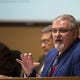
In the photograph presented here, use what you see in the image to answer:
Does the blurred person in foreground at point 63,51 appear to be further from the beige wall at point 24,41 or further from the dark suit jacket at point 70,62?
the beige wall at point 24,41

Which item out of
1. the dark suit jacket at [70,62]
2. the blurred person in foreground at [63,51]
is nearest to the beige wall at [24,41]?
the blurred person in foreground at [63,51]

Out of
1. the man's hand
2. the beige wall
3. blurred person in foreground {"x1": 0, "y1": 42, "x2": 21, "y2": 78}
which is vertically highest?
the man's hand

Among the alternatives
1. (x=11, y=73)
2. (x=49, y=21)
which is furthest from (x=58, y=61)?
(x=49, y=21)

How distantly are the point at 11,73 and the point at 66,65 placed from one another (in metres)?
0.76

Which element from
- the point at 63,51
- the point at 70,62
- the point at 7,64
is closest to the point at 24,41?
the point at 7,64

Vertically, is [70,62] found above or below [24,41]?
above

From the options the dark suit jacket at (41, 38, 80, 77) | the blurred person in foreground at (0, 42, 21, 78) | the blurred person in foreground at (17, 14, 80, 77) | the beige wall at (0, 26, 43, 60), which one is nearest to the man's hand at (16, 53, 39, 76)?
the blurred person in foreground at (17, 14, 80, 77)

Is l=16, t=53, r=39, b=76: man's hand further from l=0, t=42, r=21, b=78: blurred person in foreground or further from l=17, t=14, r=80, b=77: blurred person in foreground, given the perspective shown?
l=0, t=42, r=21, b=78: blurred person in foreground

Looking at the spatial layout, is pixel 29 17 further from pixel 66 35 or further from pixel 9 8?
pixel 66 35

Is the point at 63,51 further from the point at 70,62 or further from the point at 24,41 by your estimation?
the point at 24,41

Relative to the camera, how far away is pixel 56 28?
8.36 ft

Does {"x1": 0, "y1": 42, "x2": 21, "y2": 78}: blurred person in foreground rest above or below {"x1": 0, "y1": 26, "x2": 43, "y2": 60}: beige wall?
above

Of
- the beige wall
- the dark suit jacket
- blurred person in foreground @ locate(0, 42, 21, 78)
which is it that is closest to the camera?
the dark suit jacket

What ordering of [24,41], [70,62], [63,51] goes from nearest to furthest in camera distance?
1. [70,62]
2. [63,51]
3. [24,41]
